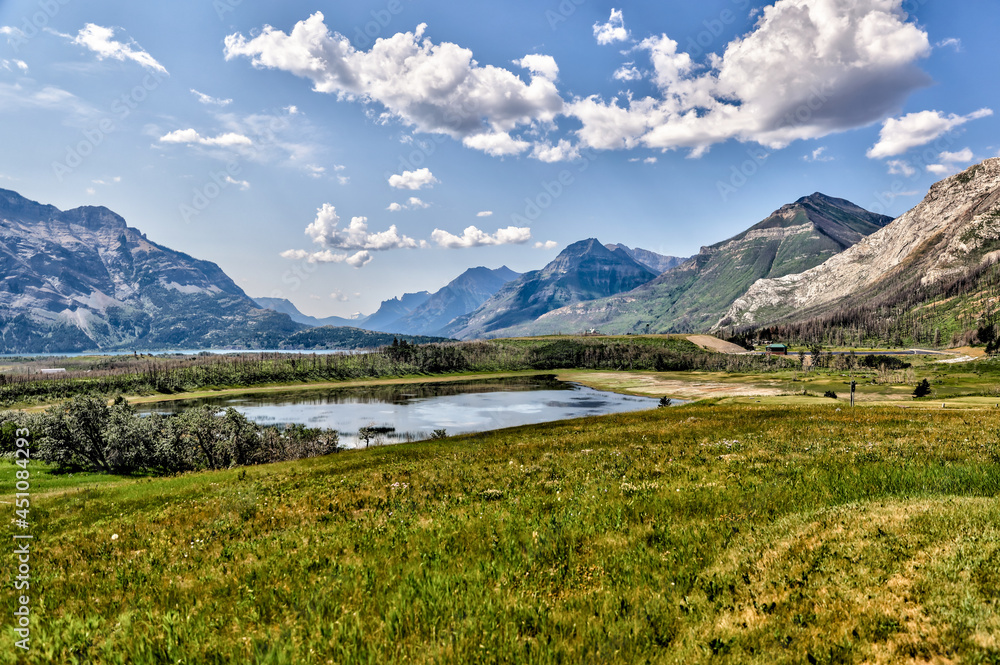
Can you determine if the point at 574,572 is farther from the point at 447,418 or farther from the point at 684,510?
the point at 447,418

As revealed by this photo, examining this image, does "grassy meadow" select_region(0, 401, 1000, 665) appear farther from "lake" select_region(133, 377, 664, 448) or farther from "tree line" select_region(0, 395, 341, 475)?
"lake" select_region(133, 377, 664, 448)

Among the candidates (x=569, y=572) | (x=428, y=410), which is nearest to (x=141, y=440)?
(x=569, y=572)

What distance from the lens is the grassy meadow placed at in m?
6.61

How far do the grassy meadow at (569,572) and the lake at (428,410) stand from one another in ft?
267

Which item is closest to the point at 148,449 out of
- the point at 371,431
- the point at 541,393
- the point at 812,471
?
the point at 371,431

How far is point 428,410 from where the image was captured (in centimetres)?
15075

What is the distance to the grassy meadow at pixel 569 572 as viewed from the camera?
661 centimetres

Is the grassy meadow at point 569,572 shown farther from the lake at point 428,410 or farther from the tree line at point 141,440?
the lake at point 428,410

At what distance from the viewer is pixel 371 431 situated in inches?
4390

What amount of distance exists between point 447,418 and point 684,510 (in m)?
120

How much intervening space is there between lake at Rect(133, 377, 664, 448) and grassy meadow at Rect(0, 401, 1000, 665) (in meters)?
81.4

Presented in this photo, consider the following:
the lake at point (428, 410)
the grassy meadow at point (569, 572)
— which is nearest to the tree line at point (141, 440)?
the lake at point (428, 410)

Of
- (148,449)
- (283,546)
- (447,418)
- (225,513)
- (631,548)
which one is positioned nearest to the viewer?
(631,548)

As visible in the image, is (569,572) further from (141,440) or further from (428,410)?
(428,410)
